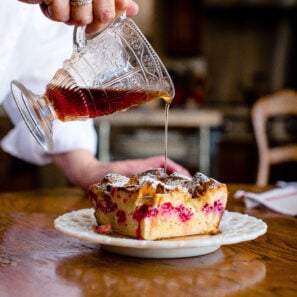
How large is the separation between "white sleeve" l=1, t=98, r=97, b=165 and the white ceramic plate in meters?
0.60

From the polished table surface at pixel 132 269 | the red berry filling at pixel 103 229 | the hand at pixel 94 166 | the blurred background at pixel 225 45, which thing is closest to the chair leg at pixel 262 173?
the hand at pixel 94 166

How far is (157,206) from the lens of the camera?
88cm

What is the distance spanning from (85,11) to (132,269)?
1.27 ft

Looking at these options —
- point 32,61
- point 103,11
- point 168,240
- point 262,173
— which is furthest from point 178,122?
point 168,240

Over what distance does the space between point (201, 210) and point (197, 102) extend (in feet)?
14.2

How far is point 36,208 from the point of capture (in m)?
1.30

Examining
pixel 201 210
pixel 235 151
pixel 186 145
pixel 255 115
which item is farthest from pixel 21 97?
pixel 235 151

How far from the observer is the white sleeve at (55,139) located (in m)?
1.58

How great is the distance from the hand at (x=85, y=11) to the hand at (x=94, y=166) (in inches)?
16.7

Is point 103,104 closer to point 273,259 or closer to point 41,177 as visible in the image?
point 273,259

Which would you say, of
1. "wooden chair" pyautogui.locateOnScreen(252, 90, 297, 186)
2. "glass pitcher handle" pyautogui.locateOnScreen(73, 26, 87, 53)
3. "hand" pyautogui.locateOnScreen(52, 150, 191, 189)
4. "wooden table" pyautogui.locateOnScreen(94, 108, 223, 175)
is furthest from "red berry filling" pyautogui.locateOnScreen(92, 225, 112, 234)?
"wooden table" pyautogui.locateOnScreen(94, 108, 223, 175)

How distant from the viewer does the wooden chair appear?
2.50 m

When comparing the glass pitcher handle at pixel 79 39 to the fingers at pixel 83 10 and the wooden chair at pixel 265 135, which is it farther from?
the wooden chair at pixel 265 135

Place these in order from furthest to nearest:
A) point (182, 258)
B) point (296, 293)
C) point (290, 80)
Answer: point (290, 80) → point (182, 258) → point (296, 293)
